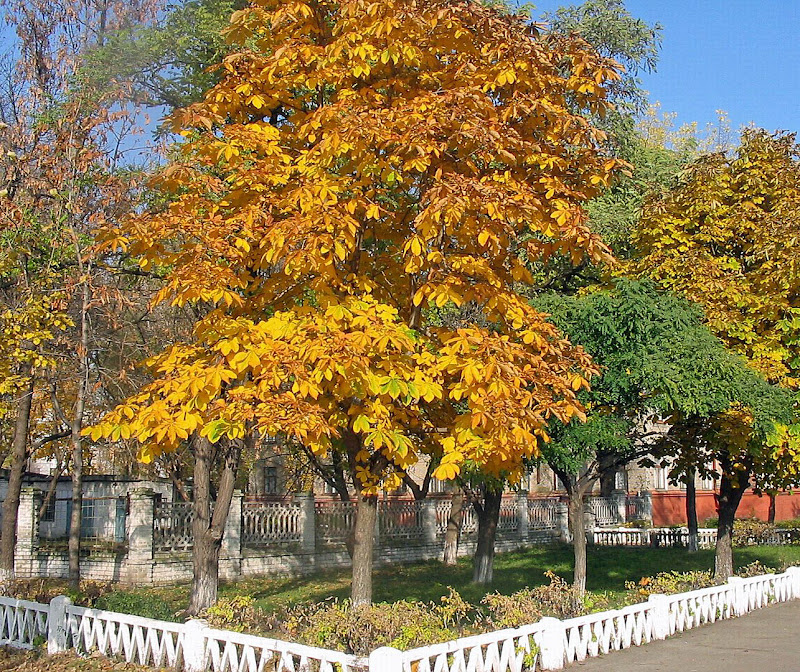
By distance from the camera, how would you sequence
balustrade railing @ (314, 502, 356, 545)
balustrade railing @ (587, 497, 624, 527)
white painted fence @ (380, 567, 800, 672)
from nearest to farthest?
white painted fence @ (380, 567, 800, 672), balustrade railing @ (314, 502, 356, 545), balustrade railing @ (587, 497, 624, 527)

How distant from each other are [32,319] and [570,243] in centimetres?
818

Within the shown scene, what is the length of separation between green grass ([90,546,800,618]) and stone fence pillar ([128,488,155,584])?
2.41ft

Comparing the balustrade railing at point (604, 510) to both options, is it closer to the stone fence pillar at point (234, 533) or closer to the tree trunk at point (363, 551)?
the stone fence pillar at point (234, 533)

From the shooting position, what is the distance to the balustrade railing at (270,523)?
22.0 m

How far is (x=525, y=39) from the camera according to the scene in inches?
372

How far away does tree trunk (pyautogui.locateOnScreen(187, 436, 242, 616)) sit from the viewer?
13602mm

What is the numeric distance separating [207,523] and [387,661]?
7187mm

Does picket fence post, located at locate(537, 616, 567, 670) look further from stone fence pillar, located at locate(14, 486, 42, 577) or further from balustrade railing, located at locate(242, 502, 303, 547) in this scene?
stone fence pillar, located at locate(14, 486, 42, 577)

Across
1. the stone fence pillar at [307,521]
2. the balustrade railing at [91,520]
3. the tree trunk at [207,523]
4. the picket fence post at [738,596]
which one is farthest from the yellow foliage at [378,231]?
the stone fence pillar at [307,521]

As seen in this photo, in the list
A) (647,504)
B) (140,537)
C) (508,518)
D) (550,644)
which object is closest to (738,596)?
(550,644)

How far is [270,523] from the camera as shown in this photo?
74.3 ft

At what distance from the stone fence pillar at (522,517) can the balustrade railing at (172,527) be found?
13.6 meters

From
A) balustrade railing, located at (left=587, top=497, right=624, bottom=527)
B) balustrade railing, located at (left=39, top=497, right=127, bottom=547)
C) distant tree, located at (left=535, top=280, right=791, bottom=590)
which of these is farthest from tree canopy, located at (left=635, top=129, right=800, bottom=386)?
balustrade railing, located at (left=587, top=497, right=624, bottom=527)

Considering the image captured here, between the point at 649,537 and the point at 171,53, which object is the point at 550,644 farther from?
the point at 649,537
